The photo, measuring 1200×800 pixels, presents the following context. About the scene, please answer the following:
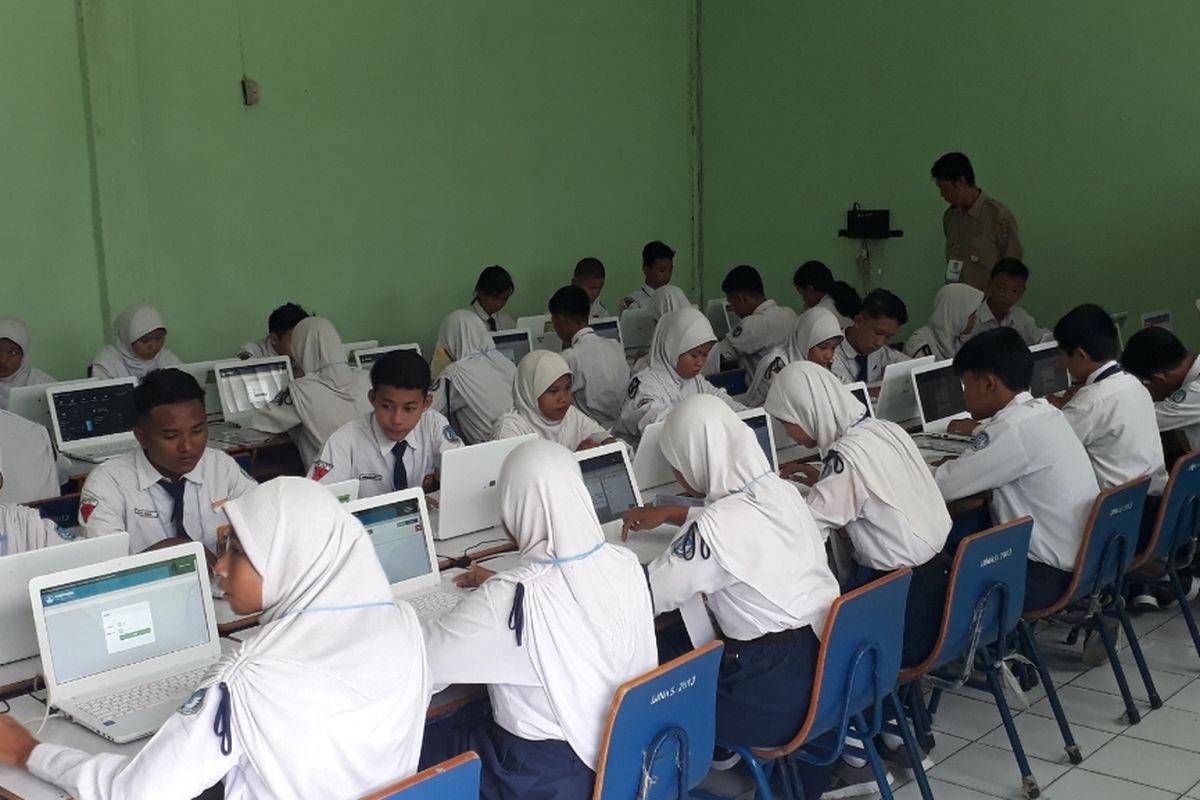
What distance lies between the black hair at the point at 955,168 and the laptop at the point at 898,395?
2394mm

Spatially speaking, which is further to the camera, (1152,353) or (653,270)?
(653,270)

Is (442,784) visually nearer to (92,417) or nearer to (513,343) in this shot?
(92,417)

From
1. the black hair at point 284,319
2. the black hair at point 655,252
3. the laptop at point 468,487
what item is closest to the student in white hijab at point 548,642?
the laptop at point 468,487

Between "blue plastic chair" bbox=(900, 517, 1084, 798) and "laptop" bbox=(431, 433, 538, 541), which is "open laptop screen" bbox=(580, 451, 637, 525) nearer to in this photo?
"laptop" bbox=(431, 433, 538, 541)

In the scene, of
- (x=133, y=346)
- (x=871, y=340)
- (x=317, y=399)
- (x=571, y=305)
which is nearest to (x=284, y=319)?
(x=133, y=346)

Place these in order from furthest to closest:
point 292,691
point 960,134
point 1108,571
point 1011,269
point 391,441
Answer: point 960,134 < point 1011,269 < point 391,441 < point 1108,571 < point 292,691

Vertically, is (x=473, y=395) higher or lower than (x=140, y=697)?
higher

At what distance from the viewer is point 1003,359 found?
4.06m

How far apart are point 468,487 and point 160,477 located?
894 millimetres

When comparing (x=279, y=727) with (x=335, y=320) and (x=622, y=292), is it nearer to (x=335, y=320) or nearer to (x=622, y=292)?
(x=335, y=320)

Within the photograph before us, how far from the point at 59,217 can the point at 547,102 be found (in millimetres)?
3507

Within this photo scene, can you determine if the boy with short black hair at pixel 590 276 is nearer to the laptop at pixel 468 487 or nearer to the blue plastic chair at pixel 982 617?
the laptop at pixel 468 487

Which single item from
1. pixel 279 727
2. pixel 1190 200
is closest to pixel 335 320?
pixel 1190 200

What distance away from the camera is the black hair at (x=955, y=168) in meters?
7.40
